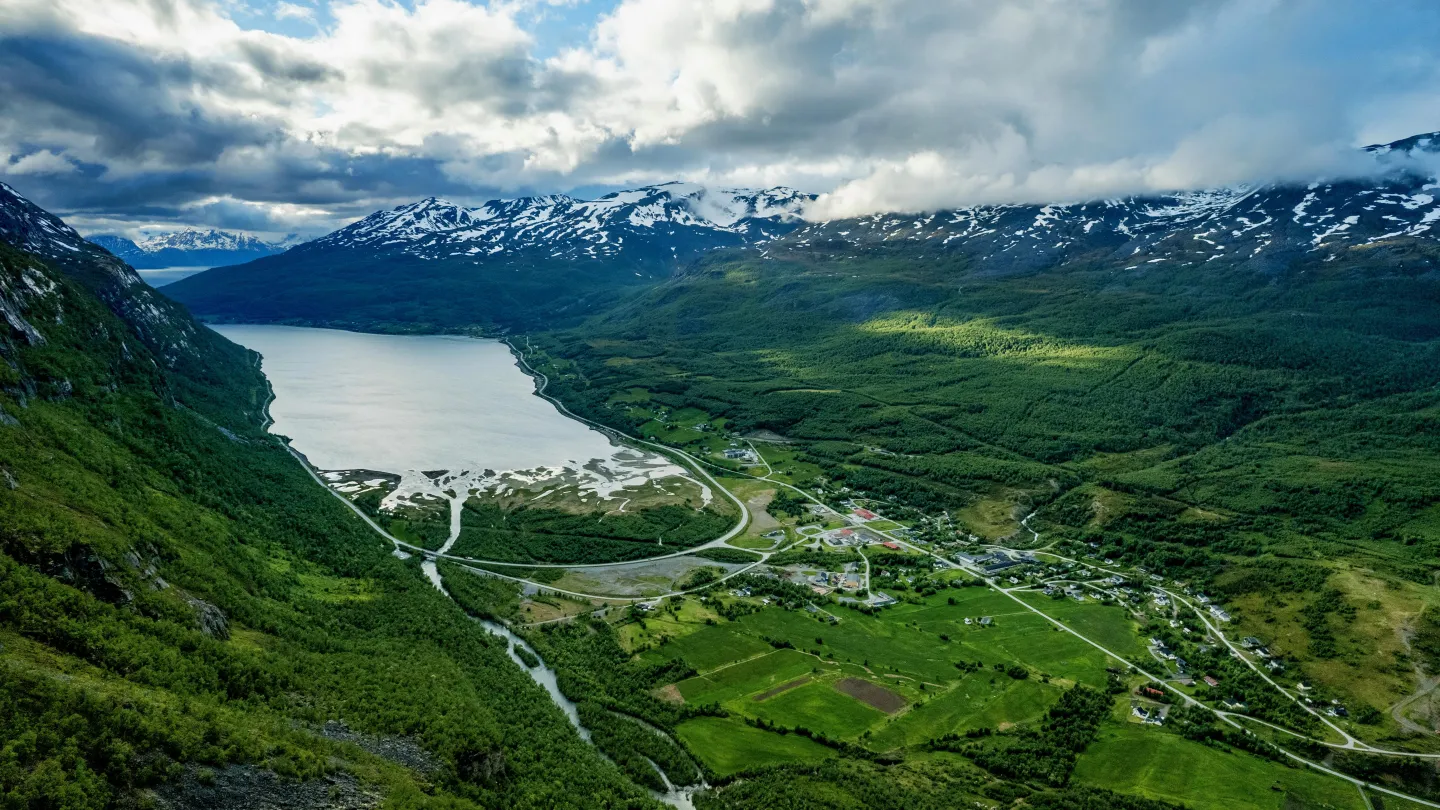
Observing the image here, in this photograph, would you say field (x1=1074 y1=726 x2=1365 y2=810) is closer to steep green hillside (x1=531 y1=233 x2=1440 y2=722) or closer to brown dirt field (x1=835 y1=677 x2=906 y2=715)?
brown dirt field (x1=835 y1=677 x2=906 y2=715)

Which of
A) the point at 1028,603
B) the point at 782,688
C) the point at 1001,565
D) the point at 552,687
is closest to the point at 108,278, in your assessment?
the point at 552,687

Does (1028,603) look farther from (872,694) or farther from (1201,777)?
(1201,777)

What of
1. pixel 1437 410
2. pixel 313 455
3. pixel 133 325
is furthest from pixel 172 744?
pixel 1437 410

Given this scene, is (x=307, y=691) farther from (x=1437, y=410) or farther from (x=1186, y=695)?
(x=1437, y=410)

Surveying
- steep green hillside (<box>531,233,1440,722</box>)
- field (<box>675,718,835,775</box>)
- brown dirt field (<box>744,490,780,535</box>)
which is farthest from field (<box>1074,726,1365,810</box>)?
brown dirt field (<box>744,490,780,535</box>)

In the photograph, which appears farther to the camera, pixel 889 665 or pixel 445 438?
pixel 445 438
